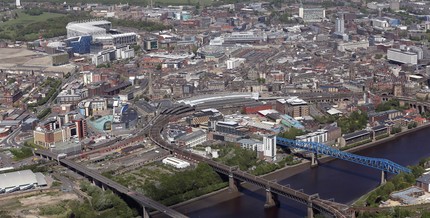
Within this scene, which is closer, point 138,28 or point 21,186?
point 21,186

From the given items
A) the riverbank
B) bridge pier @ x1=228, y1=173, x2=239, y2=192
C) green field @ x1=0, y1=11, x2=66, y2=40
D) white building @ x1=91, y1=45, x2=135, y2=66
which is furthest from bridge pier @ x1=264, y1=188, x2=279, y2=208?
green field @ x1=0, y1=11, x2=66, y2=40

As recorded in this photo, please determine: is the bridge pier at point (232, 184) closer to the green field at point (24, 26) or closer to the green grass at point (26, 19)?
the green field at point (24, 26)

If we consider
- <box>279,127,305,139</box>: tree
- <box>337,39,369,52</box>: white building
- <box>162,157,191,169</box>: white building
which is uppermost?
<box>337,39,369,52</box>: white building

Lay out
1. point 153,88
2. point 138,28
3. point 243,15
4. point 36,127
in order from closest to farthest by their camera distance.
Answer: point 36,127, point 153,88, point 138,28, point 243,15

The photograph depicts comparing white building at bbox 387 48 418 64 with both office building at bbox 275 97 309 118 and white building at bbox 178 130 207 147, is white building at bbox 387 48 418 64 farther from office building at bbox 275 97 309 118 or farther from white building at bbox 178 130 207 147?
white building at bbox 178 130 207 147

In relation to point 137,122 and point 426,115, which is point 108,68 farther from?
point 426,115

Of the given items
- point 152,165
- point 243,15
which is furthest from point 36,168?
point 243,15
